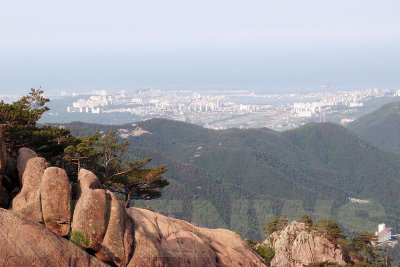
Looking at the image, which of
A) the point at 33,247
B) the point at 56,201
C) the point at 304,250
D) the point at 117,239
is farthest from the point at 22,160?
the point at 304,250

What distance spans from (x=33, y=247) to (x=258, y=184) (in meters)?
143

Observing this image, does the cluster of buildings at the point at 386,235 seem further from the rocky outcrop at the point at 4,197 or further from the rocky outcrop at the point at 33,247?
the rocky outcrop at the point at 33,247

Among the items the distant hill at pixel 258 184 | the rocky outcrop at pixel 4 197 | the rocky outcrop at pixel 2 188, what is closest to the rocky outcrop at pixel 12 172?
the rocky outcrop at pixel 2 188

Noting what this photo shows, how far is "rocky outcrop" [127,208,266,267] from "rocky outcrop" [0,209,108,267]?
2.35m

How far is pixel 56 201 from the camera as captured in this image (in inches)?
626

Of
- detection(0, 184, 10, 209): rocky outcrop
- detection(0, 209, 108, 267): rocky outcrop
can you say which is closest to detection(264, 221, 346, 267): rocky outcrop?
detection(0, 209, 108, 267): rocky outcrop

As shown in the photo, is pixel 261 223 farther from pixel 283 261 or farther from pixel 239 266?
pixel 239 266

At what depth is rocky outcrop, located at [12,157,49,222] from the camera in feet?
51.2

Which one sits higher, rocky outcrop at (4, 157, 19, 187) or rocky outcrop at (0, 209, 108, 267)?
rocky outcrop at (4, 157, 19, 187)

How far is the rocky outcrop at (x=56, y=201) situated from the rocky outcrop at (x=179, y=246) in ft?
8.86

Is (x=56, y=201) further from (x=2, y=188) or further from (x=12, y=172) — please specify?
(x=12, y=172)

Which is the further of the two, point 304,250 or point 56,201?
point 304,250

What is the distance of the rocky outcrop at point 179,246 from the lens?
1639 cm

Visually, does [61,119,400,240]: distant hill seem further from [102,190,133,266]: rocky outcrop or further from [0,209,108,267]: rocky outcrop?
[0,209,108,267]: rocky outcrop
